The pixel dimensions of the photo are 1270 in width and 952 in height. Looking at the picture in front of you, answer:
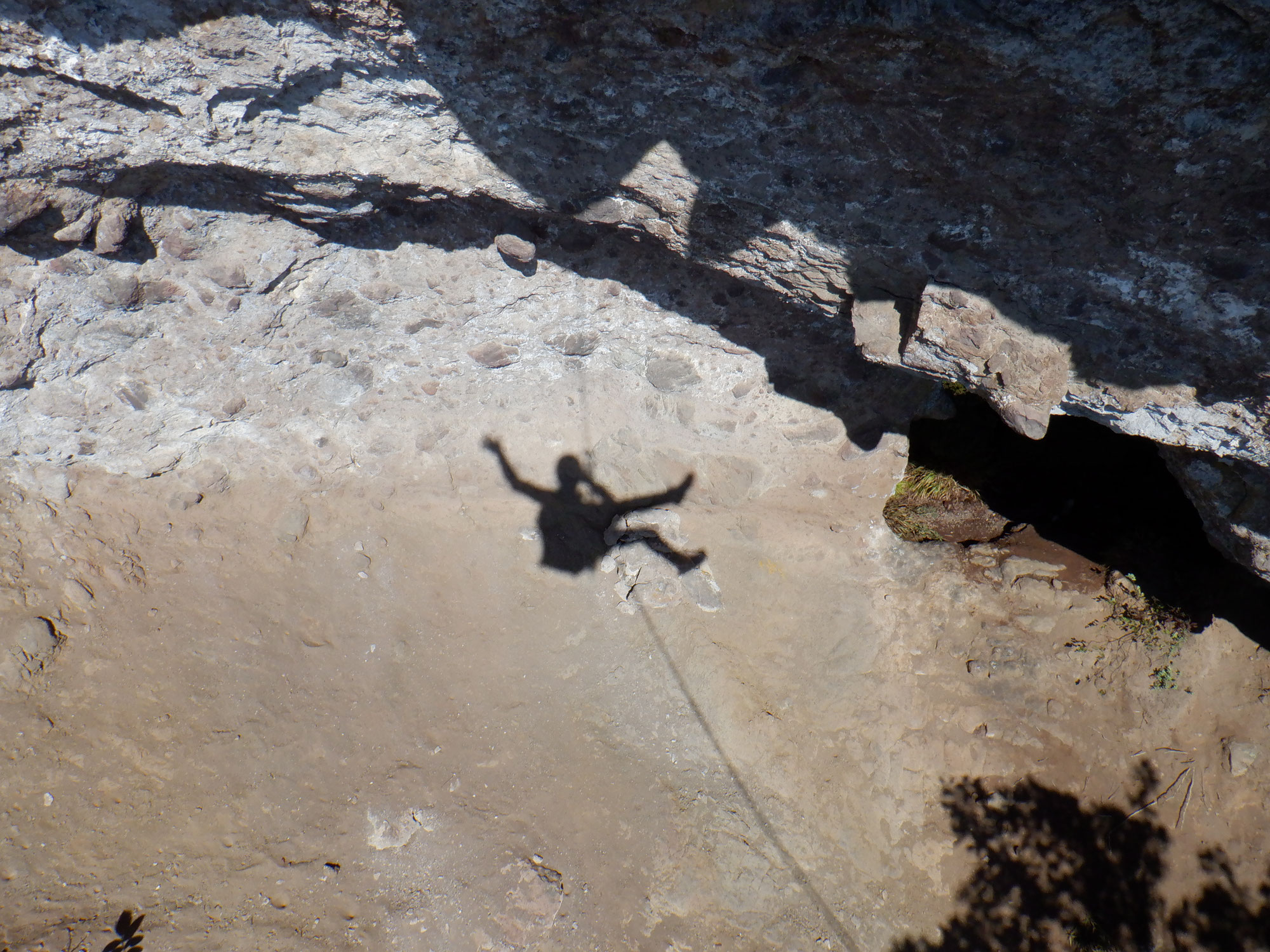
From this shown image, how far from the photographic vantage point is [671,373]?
4094 millimetres

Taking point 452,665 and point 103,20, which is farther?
point 452,665

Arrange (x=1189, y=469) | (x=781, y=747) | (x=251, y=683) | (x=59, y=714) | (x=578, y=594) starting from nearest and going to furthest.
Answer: (x=1189, y=469)
(x=59, y=714)
(x=251, y=683)
(x=781, y=747)
(x=578, y=594)

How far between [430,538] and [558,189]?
2030 millimetres

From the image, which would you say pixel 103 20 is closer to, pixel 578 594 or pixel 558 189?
pixel 558 189

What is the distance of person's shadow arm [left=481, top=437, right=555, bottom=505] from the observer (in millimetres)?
4148

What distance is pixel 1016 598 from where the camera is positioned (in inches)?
166

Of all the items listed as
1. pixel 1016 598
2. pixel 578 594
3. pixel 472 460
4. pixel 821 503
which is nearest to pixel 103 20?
Result: pixel 472 460

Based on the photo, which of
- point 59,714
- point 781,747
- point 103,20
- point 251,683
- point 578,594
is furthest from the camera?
point 578,594

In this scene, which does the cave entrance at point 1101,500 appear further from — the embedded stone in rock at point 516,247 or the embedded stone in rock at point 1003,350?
the embedded stone in rock at point 516,247

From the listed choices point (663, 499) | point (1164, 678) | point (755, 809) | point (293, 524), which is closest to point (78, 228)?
point (293, 524)

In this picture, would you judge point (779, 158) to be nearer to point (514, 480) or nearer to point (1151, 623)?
point (514, 480)

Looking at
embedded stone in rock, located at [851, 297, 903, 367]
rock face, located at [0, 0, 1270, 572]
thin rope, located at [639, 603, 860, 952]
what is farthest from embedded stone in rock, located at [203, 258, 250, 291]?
embedded stone in rock, located at [851, 297, 903, 367]

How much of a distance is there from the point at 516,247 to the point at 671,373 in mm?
1100

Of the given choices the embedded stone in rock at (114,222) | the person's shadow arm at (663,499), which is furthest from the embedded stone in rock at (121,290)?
the person's shadow arm at (663,499)
